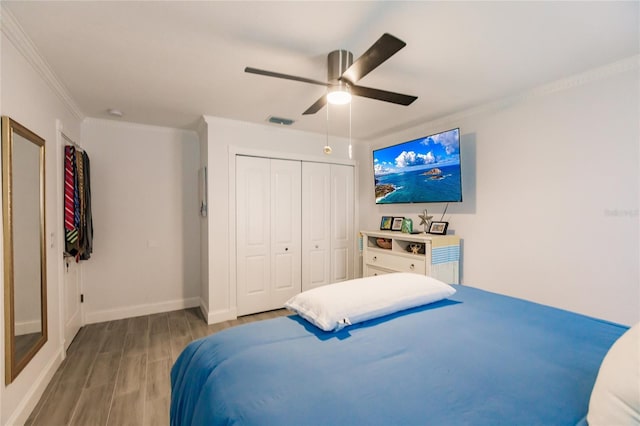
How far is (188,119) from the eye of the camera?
3438 mm

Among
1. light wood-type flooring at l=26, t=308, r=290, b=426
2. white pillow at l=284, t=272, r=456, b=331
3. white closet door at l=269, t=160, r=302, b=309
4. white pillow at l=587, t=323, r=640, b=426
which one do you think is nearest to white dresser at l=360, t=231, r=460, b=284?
white closet door at l=269, t=160, r=302, b=309

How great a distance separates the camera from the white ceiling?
1616mm

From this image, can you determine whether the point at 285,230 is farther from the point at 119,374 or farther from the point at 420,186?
the point at 119,374

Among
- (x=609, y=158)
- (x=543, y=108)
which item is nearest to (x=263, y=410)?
(x=609, y=158)

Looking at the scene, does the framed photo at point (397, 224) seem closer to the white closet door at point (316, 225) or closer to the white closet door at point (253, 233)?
the white closet door at point (316, 225)

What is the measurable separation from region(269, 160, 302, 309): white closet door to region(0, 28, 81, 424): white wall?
210 centimetres

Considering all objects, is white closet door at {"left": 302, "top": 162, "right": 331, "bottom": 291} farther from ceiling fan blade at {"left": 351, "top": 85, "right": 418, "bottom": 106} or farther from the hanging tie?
the hanging tie

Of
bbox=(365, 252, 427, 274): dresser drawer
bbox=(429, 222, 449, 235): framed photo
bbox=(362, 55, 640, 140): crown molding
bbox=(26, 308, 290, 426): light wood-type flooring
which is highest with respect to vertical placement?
bbox=(362, 55, 640, 140): crown molding

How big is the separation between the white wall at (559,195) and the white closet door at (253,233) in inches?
91.3

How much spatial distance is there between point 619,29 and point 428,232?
2250 mm

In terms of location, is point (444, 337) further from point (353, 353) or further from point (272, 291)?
point (272, 291)

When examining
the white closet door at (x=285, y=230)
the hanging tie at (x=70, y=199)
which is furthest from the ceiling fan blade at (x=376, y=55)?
the hanging tie at (x=70, y=199)

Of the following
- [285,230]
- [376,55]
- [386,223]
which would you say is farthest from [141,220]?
[376,55]

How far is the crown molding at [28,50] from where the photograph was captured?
1.64m
